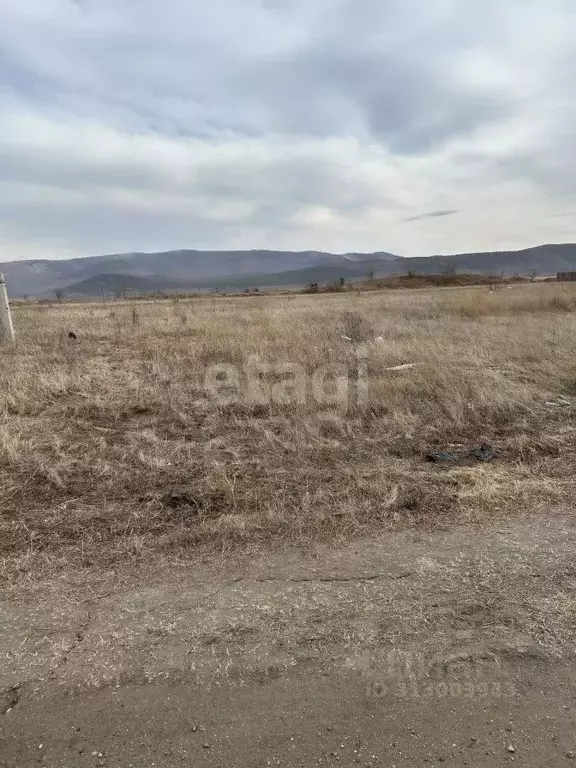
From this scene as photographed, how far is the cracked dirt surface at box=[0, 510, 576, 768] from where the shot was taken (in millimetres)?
1899

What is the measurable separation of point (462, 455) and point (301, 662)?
337 centimetres

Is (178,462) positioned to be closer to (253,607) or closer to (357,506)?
(357,506)

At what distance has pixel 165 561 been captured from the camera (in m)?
3.12

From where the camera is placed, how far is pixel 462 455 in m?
5.08

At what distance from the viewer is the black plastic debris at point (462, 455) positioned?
493cm

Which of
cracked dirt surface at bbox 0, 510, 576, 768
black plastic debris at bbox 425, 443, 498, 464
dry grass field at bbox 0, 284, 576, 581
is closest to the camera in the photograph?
cracked dirt surface at bbox 0, 510, 576, 768

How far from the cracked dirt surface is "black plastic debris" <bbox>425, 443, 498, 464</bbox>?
177 cm

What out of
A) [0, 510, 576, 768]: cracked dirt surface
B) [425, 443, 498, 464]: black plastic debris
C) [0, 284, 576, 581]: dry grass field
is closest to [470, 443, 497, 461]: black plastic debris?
[425, 443, 498, 464]: black plastic debris

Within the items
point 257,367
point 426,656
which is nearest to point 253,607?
→ point 426,656

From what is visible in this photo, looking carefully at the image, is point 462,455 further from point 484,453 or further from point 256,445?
point 256,445

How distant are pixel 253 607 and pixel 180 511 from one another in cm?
139

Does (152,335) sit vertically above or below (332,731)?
above

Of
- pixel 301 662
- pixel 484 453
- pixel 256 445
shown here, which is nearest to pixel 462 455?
pixel 484 453

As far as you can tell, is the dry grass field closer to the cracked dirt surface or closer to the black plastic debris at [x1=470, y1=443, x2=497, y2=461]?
the black plastic debris at [x1=470, y1=443, x2=497, y2=461]
